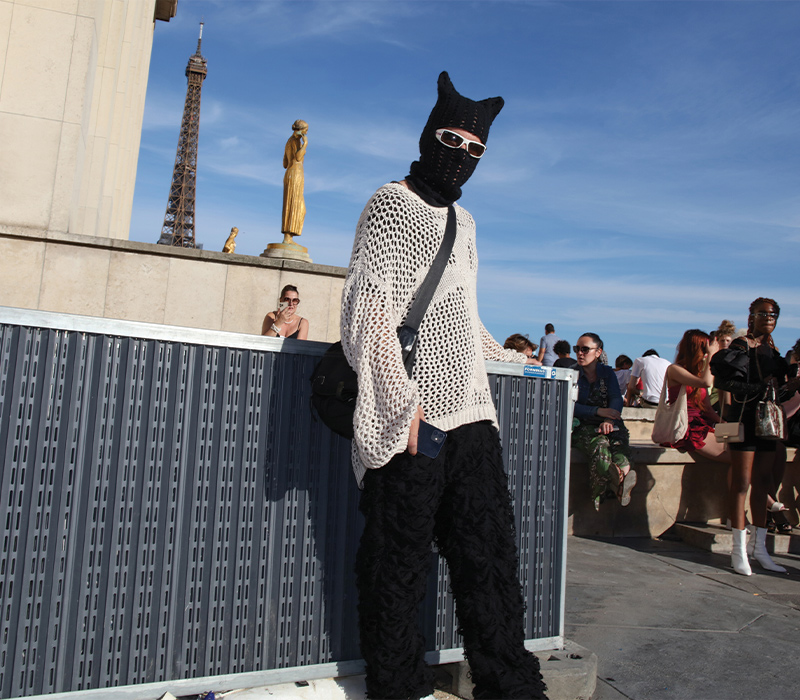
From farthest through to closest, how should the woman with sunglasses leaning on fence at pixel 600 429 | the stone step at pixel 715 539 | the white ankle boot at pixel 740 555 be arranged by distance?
the stone step at pixel 715 539 < the woman with sunglasses leaning on fence at pixel 600 429 < the white ankle boot at pixel 740 555

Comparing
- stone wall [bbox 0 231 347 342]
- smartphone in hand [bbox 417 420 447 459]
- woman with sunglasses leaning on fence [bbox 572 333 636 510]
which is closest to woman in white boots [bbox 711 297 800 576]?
woman with sunglasses leaning on fence [bbox 572 333 636 510]

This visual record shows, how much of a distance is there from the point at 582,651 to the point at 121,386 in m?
2.21

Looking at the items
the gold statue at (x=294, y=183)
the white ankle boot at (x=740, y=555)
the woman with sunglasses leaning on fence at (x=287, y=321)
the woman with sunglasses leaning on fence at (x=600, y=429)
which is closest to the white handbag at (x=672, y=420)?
the woman with sunglasses leaning on fence at (x=600, y=429)

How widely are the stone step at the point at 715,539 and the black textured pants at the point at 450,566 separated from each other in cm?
436

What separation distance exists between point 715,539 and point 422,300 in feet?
16.0

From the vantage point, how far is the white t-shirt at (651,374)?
35.3 feet

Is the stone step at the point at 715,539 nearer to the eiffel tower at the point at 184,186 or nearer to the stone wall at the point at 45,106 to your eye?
the stone wall at the point at 45,106

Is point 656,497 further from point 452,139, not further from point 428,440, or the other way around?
point 452,139

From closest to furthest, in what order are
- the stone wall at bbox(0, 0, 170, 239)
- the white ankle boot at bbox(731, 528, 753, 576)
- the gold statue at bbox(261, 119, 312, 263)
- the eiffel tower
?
the white ankle boot at bbox(731, 528, 753, 576), the stone wall at bbox(0, 0, 170, 239), the gold statue at bbox(261, 119, 312, 263), the eiffel tower

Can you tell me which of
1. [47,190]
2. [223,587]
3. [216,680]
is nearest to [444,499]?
[223,587]

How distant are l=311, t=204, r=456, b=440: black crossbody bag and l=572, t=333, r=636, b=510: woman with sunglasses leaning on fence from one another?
3925 mm

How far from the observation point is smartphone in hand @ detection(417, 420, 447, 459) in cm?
210

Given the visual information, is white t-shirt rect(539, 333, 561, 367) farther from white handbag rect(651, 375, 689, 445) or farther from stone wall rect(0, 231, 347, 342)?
white handbag rect(651, 375, 689, 445)

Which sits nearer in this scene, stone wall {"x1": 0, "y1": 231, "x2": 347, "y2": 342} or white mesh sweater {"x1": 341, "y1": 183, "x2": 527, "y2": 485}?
white mesh sweater {"x1": 341, "y1": 183, "x2": 527, "y2": 485}
